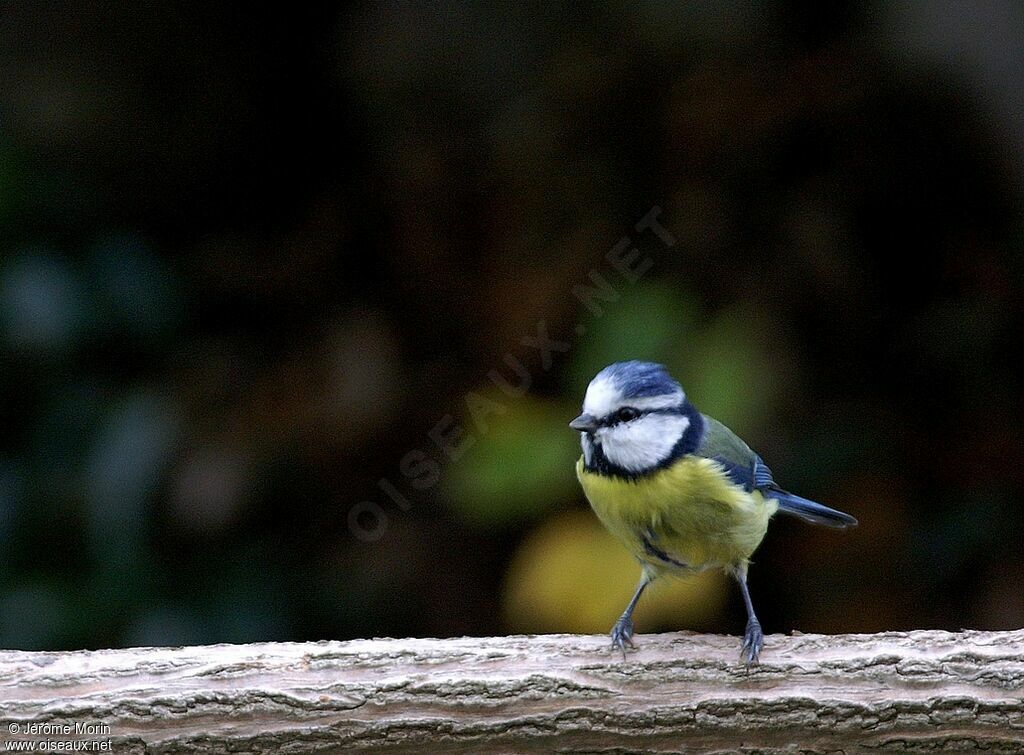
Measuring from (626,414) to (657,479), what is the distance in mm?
109

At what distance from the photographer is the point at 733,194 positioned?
2742 mm

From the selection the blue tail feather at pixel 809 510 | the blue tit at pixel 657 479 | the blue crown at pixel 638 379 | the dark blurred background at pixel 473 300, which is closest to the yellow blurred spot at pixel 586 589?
the dark blurred background at pixel 473 300

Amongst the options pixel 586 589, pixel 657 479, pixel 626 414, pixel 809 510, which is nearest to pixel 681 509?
pixel 657 479

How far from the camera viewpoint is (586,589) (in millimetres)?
2379

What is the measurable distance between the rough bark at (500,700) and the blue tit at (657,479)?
11 centimetres

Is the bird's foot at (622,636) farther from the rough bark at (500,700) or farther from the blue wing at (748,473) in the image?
the blue wing at (748,473)

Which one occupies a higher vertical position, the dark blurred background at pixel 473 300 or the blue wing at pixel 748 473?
the dark blurred background at pixel 473 300

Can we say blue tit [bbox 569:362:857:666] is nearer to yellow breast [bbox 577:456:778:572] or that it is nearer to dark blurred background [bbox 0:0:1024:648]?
yellow breast [bbox 577:456:778:572]

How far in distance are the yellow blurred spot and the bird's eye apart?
2.08 feet

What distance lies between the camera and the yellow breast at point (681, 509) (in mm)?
1761

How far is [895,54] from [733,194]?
52cm

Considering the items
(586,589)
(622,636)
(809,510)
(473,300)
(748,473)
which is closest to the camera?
(622,636)

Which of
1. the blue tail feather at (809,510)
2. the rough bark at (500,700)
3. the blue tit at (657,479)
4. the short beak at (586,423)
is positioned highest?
the short beak at (586,423)

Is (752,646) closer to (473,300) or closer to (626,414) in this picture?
(626,414)
